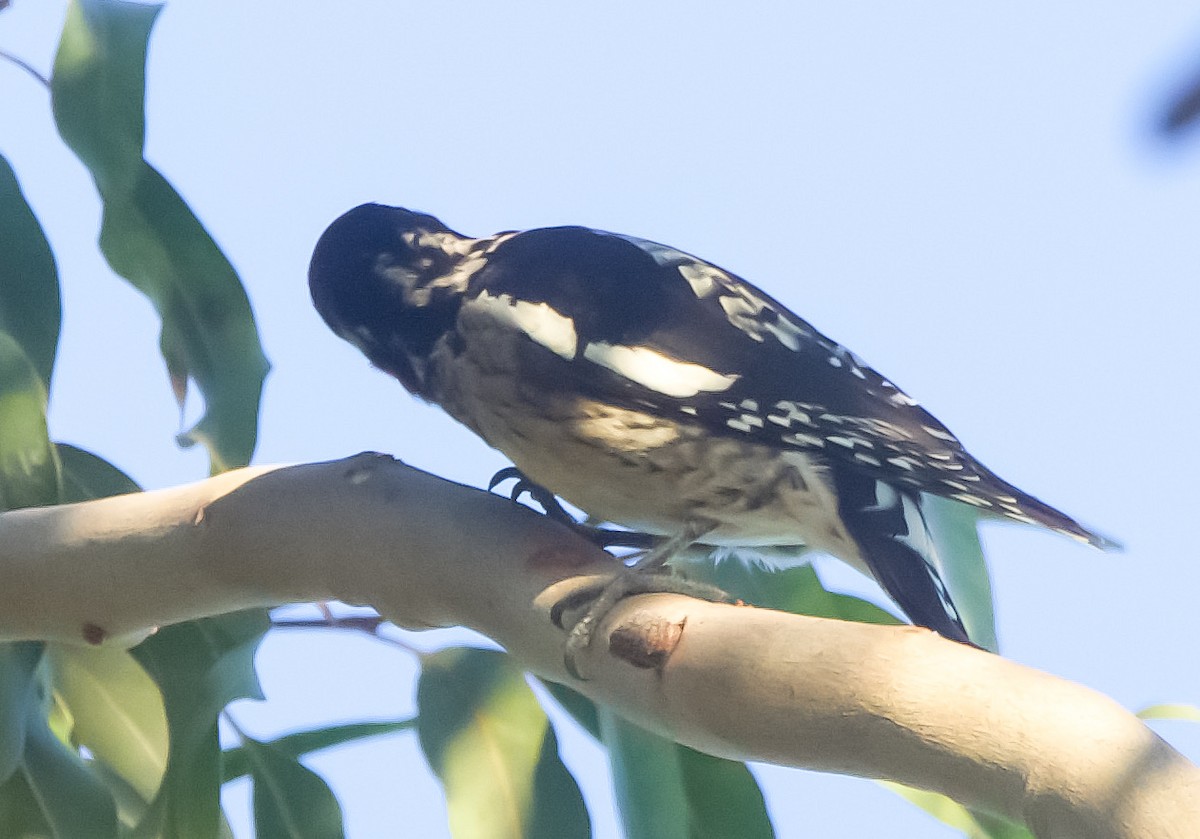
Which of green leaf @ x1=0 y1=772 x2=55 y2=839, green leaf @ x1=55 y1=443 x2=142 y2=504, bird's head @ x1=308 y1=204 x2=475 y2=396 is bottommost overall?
green leaf @ x1=0 y1=772 x2=55 y2=839

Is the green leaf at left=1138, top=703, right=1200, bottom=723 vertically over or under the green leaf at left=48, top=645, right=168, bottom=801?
over

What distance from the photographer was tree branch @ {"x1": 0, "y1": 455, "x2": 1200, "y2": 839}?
60 centimetres

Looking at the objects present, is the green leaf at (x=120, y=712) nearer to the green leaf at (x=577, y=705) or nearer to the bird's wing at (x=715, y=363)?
the green leaf at (x=577, y=705)

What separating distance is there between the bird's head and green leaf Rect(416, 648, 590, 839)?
1.10ft

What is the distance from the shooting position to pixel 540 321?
4.12 feet

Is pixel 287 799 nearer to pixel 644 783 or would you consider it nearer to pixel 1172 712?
pixel 644 783

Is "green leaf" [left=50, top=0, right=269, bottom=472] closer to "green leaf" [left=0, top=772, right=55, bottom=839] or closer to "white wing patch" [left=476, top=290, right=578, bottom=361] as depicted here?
"white wing patch" [left=476, top=290, right=578, bottom=361]

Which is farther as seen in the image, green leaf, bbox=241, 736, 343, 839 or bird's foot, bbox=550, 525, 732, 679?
green leaf, bbox=241, 736, 343, 839

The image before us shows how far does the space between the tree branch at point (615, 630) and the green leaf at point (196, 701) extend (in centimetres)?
7

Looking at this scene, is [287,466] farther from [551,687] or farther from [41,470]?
[551,687]

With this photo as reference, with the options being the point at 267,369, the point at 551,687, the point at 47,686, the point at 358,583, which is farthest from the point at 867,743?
the point at 47,686

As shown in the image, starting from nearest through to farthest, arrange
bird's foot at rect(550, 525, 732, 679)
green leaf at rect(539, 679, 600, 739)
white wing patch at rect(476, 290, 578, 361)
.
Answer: bird's foot at rect(550, 525, 732, 679) < white wing patch at rect(476, 290, 578, 361) < green leaf at rect(539, 679, 600, 739)

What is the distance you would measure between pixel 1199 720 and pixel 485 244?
34.3 inches

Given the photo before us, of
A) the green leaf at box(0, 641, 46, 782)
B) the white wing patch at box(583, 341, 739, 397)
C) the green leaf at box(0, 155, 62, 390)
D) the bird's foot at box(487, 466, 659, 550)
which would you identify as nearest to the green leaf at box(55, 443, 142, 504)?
the green leaf at box(0, 155, 62, 390)
